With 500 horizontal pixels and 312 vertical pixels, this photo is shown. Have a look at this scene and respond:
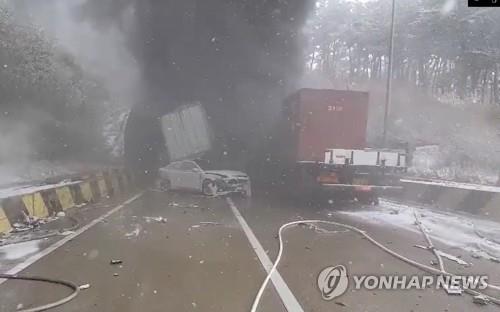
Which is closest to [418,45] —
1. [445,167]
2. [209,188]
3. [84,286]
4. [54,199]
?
[445,167]

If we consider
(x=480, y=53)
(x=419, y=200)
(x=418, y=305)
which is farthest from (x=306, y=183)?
(x=480, y=53)

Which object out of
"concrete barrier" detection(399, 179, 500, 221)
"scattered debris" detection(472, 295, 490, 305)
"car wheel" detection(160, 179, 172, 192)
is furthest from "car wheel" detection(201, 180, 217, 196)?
"scattered debris" detection(472, 295, 490, 305)

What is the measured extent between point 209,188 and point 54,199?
18.3 feet

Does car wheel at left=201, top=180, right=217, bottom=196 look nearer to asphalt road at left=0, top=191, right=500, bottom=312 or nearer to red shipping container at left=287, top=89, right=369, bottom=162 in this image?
red shipping container at left=287, top=89, right=369, bottom=162

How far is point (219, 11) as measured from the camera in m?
22.0

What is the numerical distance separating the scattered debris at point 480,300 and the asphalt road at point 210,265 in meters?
0.06

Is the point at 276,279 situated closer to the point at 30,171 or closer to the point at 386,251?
the point at 386,251

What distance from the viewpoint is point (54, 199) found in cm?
1134

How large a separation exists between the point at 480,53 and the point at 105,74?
21.9m

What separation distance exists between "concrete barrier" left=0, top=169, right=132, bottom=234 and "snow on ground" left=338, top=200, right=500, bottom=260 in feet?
21.6

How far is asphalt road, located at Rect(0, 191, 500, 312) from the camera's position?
15.9 feet

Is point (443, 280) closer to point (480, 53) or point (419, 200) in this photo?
point (419, 200)

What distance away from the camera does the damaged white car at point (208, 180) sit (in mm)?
15820

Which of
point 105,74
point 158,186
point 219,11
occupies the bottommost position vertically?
point 158,186
